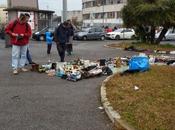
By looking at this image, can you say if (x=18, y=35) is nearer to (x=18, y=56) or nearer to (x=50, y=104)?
(x=18, y=56)

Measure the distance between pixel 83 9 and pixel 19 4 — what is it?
73077 millimetres

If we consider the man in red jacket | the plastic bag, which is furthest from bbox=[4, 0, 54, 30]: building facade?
the plastic bag

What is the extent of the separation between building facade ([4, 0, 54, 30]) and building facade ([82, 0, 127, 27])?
3970 cm

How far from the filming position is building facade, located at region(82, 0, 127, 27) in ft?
307

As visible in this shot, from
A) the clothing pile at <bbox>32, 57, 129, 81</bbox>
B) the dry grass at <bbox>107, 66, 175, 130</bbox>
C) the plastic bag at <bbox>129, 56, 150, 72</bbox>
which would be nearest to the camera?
the dry grass at <bbox>107, 66, 175, 130</bbox>

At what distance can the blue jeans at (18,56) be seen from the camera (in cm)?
1305

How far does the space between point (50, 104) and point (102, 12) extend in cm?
9387

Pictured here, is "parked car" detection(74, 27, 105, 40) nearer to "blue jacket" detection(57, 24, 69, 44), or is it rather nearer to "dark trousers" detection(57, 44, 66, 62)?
"blue jacket" detection(57, 24, 69, 44)

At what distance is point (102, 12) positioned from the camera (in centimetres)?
10162

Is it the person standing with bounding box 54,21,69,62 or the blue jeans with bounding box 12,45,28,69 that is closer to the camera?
the blue jeans with bounding box 12,45,28,69

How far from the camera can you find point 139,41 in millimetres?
30688

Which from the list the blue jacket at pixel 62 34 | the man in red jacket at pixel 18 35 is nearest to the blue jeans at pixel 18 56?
the man in red jacket at pixel 18 35

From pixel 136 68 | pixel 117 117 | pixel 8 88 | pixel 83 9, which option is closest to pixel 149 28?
Result: pixel 136 68

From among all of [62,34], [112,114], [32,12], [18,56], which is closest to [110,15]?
[32,12]
